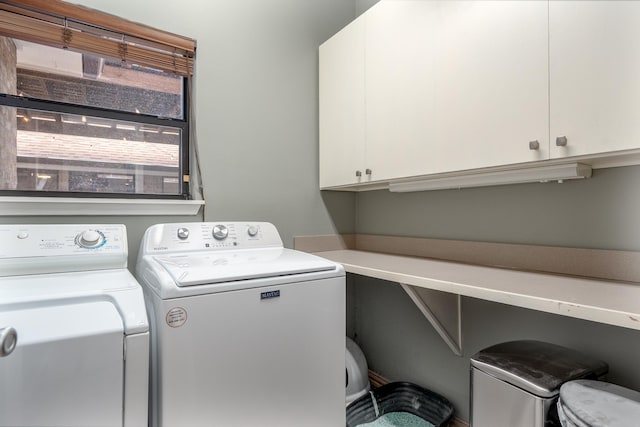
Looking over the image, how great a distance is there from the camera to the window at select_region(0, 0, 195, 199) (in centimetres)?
155

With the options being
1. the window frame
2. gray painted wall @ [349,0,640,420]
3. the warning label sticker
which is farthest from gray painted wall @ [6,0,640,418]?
the warning label sticker

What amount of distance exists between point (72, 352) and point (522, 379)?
1.30 m

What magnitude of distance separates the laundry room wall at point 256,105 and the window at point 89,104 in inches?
4.6

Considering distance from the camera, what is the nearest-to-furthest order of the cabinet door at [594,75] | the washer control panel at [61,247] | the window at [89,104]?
the cabinet door at [594,75], the washer control panel at [61,247], the window at [89,104]

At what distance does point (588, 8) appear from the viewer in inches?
40.7

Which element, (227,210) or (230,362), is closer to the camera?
(230,362)

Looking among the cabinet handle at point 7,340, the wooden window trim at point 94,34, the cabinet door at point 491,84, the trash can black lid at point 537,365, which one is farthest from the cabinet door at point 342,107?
the cabinet handle at point 7,340

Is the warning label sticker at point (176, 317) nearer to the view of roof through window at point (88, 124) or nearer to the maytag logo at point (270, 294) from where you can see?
the maytag logo at point (270, 294)

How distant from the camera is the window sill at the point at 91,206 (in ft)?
4.79

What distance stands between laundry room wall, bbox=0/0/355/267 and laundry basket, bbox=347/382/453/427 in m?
1.01

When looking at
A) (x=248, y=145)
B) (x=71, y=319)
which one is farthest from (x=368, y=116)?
(x=71, y=319)

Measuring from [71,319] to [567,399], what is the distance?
1.37 m

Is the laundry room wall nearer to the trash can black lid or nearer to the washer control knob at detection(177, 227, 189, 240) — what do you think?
the washer control knob at detection(177, 227, 189, 240)

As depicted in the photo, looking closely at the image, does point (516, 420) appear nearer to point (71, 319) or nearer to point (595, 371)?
point (595, 371)
